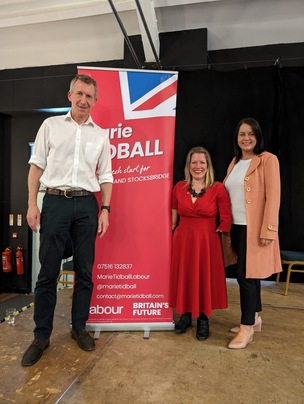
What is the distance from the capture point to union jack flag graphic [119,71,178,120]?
2096 mm

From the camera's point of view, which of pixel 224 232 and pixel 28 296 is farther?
pixel 28 296

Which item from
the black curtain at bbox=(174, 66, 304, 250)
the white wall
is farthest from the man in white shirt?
the white wall

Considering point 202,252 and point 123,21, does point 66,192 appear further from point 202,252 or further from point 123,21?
point 123,21

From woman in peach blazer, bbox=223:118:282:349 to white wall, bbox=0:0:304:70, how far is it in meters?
2.23

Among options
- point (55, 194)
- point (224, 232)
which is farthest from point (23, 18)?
point (224, 232)

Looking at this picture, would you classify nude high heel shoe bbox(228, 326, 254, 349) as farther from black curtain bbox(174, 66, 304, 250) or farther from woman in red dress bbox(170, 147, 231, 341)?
black curtain bbox(174, 66, 304, 250)

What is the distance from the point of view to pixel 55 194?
67.6 inches

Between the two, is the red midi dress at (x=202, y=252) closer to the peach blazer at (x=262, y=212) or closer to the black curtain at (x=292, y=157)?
the peach blazer at (x=262, y=212)

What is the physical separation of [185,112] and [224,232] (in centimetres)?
194

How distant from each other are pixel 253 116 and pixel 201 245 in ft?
6.71

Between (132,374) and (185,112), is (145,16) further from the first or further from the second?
(132,374)

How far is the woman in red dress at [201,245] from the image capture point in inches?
76.3

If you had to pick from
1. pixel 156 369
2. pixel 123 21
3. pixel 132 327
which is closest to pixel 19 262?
pixel 132 327

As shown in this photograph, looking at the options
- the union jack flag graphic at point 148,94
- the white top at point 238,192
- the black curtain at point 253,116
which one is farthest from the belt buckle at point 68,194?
the black curtain at point 253,116
